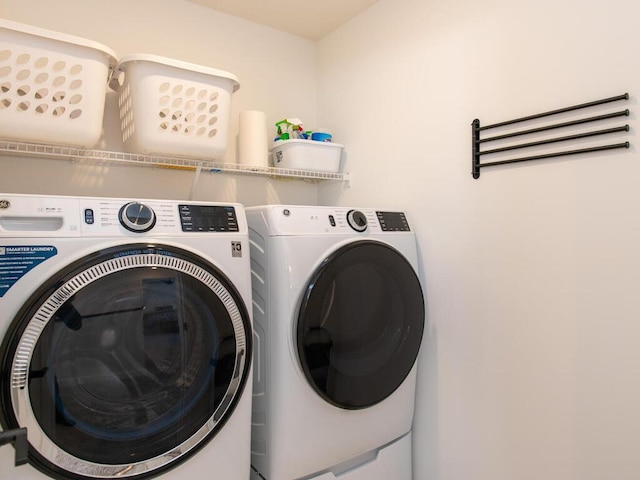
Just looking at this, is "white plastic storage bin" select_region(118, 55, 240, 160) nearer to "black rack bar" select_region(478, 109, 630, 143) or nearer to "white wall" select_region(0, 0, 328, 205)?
"white wall" select_region(0, 0, 328, 205)

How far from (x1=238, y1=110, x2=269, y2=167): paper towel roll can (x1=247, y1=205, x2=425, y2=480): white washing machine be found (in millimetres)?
491

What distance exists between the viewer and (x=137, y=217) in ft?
3.62

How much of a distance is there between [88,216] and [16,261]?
0.61 feet

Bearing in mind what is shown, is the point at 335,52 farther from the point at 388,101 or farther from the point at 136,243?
the point at 136,243

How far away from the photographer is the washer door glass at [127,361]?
37.7 inches

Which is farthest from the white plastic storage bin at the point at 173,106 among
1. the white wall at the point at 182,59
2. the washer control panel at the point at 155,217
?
the washer control panel at the point at 155,217

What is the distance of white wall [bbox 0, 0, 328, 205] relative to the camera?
162 cm

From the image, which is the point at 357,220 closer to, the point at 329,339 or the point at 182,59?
the point at 329,339

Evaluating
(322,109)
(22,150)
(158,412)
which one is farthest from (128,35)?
(158,412)

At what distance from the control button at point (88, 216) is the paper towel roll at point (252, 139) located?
0.90 meters

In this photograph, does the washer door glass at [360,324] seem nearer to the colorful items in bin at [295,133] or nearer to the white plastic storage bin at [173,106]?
the white plastic storage bin at [173,106]

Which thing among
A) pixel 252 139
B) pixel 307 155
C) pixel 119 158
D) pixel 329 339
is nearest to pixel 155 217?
pixel 119 158

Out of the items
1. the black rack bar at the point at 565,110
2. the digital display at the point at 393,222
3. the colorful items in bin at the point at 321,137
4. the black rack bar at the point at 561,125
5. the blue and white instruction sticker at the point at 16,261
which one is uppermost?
the colorful items in bin at the point at 321,137

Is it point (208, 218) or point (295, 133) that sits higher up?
→ point (295, 133)
